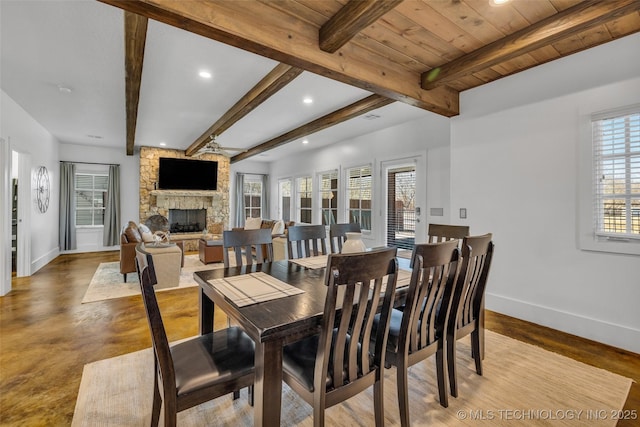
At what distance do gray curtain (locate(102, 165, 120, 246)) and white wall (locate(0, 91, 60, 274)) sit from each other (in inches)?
36.5

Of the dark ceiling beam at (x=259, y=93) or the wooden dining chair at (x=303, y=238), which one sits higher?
the dark ceiling beam at (x=259, y=93)

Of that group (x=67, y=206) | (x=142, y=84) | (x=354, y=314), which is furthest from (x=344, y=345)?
(x=67, y=206)

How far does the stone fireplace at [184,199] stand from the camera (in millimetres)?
7328

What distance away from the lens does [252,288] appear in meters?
1.63

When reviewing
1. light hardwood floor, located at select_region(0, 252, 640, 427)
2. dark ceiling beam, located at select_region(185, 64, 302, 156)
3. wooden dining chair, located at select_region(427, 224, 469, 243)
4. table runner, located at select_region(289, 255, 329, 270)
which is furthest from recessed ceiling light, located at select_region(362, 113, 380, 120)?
light hardwood floor, located at select_region(0, 252, 640, 427)

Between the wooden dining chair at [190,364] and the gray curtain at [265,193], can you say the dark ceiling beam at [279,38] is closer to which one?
the wooden dining chair at [190,364]

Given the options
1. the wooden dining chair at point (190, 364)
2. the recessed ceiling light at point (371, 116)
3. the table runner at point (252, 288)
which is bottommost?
the wooden dining chair at point (190, 364)

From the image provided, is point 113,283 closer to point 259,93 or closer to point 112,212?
point 259,93

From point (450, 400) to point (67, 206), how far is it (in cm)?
851

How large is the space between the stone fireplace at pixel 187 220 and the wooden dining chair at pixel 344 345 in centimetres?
747

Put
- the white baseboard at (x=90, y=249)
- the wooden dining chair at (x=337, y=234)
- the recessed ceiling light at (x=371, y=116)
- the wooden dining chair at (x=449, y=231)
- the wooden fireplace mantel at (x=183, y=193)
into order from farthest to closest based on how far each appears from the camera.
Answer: the wooden fireplace mantel at (x=183, y=193), the white baseboard at (x=90, y=249), the recessed ceiling light at (x=371, y=116), the wooden dining chair at (x=337, y=234), the wooden dining chair at (x=449, y=231)

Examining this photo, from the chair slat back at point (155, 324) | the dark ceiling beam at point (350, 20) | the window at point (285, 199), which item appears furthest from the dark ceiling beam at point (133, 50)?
the window at point (285, 199)

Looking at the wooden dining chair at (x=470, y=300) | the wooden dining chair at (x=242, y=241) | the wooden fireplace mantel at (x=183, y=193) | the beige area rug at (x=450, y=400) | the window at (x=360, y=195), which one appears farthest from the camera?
the wooden fireplace mantel at (x=183, y=193)

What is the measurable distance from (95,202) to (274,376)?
27.1 feet
